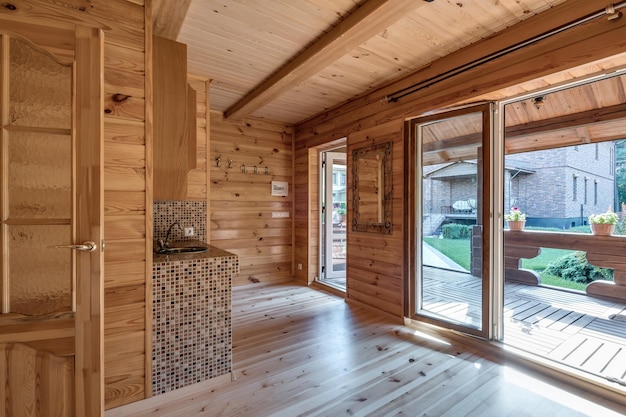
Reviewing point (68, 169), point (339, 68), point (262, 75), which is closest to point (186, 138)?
point (68, 169)

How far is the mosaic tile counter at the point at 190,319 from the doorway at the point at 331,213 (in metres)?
2.73

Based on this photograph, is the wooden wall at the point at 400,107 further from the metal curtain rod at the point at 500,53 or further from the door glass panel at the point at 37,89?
the door glass panel at the point at 37,89

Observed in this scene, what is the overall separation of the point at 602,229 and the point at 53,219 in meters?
5.51

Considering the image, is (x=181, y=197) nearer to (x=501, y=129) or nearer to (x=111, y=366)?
(x=111, y=366)

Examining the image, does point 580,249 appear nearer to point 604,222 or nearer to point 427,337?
point 604,222

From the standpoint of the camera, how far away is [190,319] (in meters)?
2.07

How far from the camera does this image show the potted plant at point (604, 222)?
150 inches

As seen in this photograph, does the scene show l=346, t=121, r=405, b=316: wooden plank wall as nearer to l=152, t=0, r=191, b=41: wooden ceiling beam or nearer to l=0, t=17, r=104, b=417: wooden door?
l=152, t=0, r=191, b=41: wooden ceiling beam

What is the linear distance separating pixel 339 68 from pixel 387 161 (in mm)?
1128

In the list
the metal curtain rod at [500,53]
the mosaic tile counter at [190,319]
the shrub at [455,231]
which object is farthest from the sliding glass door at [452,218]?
the mosaic tile counter at [190,319]

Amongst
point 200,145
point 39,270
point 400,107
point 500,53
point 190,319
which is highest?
point 500,53

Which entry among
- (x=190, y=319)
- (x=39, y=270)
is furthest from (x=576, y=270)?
(x=39, y=270)

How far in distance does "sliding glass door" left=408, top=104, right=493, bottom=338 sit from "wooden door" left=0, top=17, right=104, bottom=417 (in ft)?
9.01

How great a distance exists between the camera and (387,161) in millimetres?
3412
